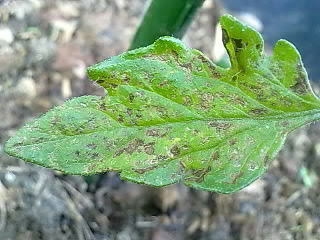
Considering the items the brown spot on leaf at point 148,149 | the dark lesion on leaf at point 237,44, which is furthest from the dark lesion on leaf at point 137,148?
the dark lesion on leaf at point 237,44

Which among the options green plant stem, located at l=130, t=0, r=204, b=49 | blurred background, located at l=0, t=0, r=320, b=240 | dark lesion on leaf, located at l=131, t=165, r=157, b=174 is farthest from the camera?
blurred background, located at l=0, t=0, r=320, b=240

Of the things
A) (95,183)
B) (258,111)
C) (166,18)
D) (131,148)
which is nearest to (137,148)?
(131,148)

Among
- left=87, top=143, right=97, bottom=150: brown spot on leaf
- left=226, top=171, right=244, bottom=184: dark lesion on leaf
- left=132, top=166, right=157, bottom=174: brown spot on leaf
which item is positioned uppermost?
left=226, top=171, right=244, bottom=184: dark lesion on leaf

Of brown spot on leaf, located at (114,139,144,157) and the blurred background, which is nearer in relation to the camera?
brown spot on leaf, located at (114,139,144,157)

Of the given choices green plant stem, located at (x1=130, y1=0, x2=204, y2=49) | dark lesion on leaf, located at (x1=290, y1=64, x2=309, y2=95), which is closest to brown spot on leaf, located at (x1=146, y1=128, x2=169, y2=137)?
dark lesion on leaf, located at (x1=290, y1=64, x2=309, y2=95)

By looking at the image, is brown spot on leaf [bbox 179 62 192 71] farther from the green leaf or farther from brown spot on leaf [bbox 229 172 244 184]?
brown spot on leaf [bbox 229 172 244 184]

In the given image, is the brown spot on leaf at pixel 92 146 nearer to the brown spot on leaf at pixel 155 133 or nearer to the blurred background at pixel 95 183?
the brown spot on leaf at pixel 155 133

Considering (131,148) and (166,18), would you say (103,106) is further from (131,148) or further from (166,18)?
(166,18)
